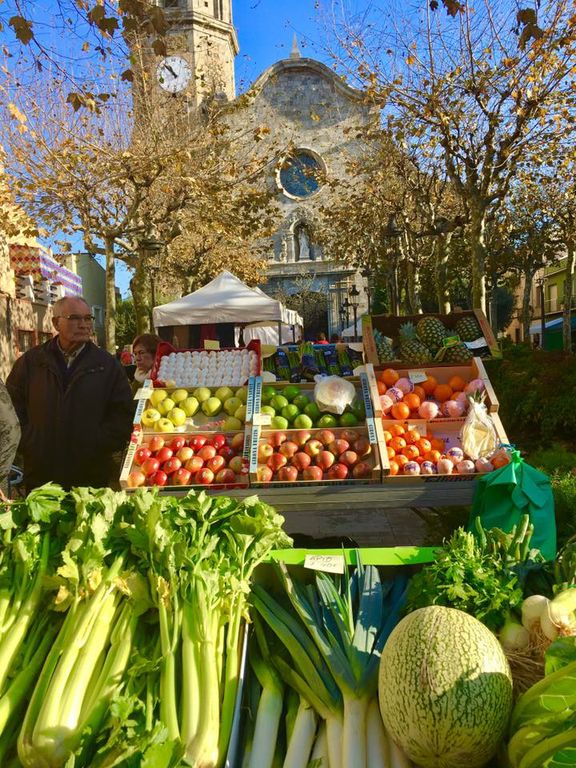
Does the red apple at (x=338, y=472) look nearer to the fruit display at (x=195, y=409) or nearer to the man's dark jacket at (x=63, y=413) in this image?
the fruit display at (x=195, y=409)

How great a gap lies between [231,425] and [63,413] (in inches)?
48.1

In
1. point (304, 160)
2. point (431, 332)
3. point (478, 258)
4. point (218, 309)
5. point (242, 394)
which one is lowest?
point (242, 394)

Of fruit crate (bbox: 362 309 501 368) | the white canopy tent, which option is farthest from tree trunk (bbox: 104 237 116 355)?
fruit crate (bbox: 362 309 501 368)

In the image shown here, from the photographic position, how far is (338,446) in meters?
4.07

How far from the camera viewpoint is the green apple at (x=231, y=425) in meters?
4.35

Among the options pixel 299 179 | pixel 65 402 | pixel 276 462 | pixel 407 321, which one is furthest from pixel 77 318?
pixel 299 179

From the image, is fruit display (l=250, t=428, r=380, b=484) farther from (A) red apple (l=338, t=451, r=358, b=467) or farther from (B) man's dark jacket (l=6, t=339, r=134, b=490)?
(B) man's dark jacket (l=6, t=339, r=134, b=490)

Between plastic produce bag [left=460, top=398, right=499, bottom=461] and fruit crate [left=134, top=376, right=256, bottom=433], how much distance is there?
1583 mm

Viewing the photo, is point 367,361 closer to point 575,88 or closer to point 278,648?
point 278,648

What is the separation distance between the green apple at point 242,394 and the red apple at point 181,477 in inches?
32.3

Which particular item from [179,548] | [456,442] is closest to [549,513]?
[456,442]

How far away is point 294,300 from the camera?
157ft

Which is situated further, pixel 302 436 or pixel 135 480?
pixel 302 436

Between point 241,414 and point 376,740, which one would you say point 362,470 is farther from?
point 376,740
